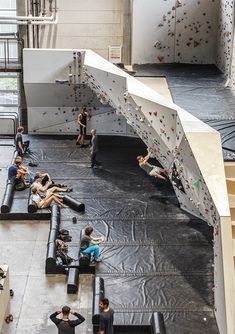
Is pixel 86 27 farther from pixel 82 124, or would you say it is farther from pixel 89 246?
pixel 89 246

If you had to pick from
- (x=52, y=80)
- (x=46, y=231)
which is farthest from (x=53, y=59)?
(x=46, y=231)

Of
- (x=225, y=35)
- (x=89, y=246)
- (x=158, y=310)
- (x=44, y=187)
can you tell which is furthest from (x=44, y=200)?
(x=225, y=35)

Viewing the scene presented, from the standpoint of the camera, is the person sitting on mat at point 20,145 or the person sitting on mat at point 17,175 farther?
the person sitting on mat at point 20,145

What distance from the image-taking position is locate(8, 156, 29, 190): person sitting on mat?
15.1m

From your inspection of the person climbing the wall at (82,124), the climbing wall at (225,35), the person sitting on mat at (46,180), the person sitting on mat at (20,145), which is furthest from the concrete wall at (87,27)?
the person sitting on mat at (46,180)

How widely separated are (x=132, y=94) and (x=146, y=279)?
3460 millimetres

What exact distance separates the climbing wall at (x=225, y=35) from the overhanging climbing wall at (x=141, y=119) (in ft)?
9.20

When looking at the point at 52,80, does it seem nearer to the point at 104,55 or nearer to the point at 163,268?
the point at 104,55

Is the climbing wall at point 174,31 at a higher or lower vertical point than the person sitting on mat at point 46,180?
higher

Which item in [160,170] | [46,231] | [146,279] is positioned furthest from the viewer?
[160,170]

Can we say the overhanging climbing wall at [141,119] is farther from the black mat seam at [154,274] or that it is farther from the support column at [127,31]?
the support column at [127,31]

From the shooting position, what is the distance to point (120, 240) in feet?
42.1

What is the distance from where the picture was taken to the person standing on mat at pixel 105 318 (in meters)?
9.59

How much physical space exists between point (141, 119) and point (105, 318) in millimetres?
4690
